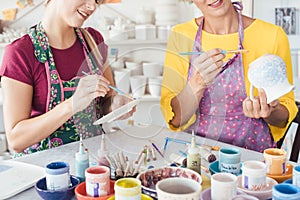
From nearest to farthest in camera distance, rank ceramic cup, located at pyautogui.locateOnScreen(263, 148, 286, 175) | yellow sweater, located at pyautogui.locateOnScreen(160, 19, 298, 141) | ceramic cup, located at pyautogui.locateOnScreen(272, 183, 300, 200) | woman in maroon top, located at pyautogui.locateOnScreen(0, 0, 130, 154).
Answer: ceramic cup, located at pyautogui.locateOnScreen(272, 183, 300, 200) → ceramic cup, located at pyautogui.locateOnScreen(263, 148, 286, 175) → yellow sweater, located at pyautogui.locateOnScreen(160, 19, 298, 141) → woman in maroon top, located at pyautogui.locateOnScreen(0, 0, 130, 154)

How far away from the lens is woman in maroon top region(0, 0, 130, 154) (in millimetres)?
1311

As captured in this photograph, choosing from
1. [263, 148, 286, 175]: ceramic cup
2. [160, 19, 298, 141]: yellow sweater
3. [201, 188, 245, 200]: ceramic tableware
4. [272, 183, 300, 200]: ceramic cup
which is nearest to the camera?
[272, 183, 300, 200]: ceramic cup

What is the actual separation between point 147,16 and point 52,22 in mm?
1231

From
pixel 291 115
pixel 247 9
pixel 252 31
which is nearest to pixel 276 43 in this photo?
pixel 252 31

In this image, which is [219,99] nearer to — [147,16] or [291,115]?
[291,115]

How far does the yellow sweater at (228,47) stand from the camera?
121cm

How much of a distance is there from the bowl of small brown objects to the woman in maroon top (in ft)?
0.95

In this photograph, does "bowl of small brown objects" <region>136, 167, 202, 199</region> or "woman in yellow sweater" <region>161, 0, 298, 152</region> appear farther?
"woman in yellow sweater" <region>161, 0, 298, 152</region>

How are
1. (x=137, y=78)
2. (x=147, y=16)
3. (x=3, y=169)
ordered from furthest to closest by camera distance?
(x=147, y=16) < (x=3, y=169) < (x=137, y=78)

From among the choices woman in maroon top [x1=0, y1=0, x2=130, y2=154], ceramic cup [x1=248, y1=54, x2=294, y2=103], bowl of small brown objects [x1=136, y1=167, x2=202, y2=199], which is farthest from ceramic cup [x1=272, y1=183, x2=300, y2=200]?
woman in maroon top [x1=0, y1=0, x2=130, y2=154]

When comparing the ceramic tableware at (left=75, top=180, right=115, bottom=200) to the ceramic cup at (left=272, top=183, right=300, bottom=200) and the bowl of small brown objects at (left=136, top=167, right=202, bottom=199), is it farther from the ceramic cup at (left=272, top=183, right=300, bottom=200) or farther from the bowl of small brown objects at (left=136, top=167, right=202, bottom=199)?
the ceramic cup at (left=272, top=183, right=300, bottom=200)

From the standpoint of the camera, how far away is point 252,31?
4.65 ft

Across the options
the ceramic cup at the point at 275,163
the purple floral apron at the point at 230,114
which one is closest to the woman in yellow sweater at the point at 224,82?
the purple floral apron at the point at 230,114

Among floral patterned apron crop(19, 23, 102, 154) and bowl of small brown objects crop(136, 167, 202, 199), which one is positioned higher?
floral patterned apron crop(19, 23, 102, 154)
